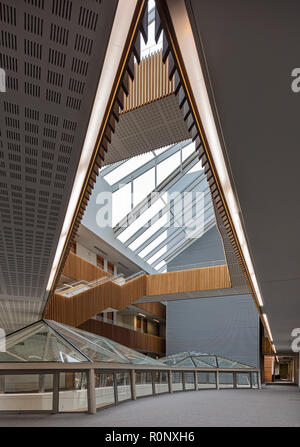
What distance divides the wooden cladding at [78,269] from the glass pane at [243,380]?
26.6ft

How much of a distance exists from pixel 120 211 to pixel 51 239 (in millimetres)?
16819

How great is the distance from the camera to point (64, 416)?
5.42m

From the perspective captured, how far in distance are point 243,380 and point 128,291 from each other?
7468 millimetres

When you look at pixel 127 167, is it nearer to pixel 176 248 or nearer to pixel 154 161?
pixel 154 161

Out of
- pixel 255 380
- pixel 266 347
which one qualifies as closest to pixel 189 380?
pixel 255 380

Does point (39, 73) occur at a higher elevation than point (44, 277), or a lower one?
higher

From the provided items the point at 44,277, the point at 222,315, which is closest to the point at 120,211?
the point at 222,315

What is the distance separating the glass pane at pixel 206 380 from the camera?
565 inches

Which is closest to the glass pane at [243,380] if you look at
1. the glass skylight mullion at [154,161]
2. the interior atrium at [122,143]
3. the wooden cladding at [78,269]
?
the interior atrium at [122,143]

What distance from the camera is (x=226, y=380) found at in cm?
1557

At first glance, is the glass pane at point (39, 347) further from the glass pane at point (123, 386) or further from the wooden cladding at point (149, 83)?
the wooden cladding at point (149, 83)
